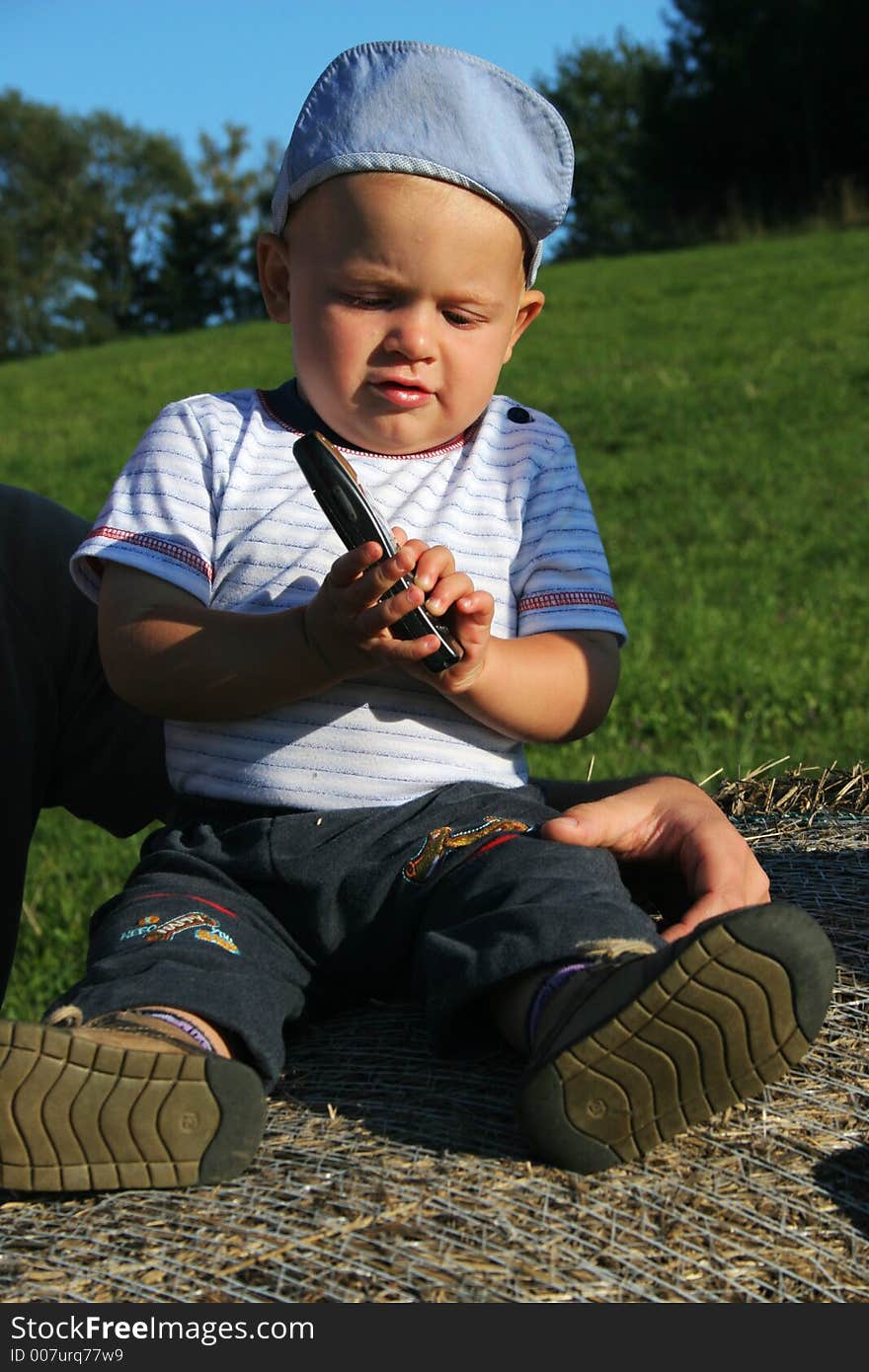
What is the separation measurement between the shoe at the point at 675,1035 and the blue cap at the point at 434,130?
4.11ft

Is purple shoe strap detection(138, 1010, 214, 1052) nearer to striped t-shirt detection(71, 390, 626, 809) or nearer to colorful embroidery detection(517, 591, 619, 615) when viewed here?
striped t-shirt detection(71, 390, 626, 809)

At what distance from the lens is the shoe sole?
5.43 feet

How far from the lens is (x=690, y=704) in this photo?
6.16m

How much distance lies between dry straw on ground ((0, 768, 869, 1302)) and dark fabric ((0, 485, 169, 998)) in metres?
1.16

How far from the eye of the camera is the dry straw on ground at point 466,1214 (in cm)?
156

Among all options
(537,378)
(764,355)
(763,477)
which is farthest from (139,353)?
(763,477)

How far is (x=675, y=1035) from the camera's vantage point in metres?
1.67

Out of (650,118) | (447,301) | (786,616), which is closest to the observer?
(447,301)

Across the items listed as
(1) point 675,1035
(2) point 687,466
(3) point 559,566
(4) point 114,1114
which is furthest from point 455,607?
(2) point 687,466

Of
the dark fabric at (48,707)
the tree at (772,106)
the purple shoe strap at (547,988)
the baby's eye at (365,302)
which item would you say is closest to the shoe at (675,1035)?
the purple shoe strap at (547,988)

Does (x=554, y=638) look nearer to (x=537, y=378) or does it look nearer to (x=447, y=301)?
(x=447, y=301)

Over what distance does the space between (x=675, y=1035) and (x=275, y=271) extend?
146 cm

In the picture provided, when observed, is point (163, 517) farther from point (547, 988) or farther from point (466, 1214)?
point (466, 1214)

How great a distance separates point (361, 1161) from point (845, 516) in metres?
7.86
